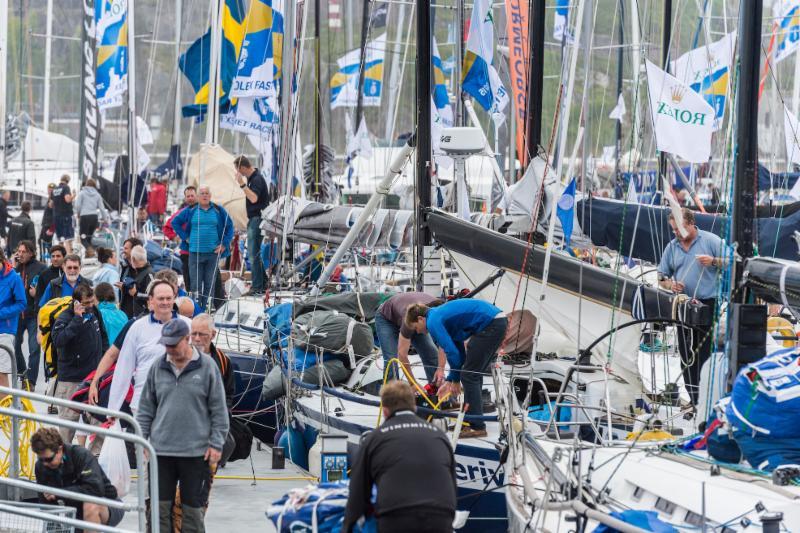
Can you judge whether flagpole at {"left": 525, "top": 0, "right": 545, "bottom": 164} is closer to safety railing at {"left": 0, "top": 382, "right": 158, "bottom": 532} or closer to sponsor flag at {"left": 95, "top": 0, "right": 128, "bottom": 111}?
safety railing at {"left": 0, "top": 382, "right": 158, "bottom": 532}

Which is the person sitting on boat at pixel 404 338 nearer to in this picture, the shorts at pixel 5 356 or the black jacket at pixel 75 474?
the black jacket at pixel 75 474

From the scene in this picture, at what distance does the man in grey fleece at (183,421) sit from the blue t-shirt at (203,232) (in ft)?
27.9

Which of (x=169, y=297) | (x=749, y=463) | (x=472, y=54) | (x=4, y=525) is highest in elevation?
(x=472, y=54)

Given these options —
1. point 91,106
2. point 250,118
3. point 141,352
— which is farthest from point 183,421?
point 91,106

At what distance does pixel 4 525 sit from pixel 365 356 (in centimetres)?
523

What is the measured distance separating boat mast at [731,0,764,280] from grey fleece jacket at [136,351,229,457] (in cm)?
338

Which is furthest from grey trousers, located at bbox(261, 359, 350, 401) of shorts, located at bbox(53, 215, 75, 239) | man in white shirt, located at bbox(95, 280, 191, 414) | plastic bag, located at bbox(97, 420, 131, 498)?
shorts, located at bbox(53, 215, 75, 239)

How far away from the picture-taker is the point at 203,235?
16.5 meters

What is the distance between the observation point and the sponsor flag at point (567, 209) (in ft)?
37.9

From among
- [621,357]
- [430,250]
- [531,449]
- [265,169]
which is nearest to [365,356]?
[430,250]

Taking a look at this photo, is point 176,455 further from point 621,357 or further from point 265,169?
point 265,169

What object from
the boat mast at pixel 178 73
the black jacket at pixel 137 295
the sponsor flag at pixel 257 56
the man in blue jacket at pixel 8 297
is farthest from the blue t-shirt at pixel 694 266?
the boat mast at pixel 178 73

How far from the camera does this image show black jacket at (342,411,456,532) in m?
6.18

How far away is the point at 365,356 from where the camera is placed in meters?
12.4
